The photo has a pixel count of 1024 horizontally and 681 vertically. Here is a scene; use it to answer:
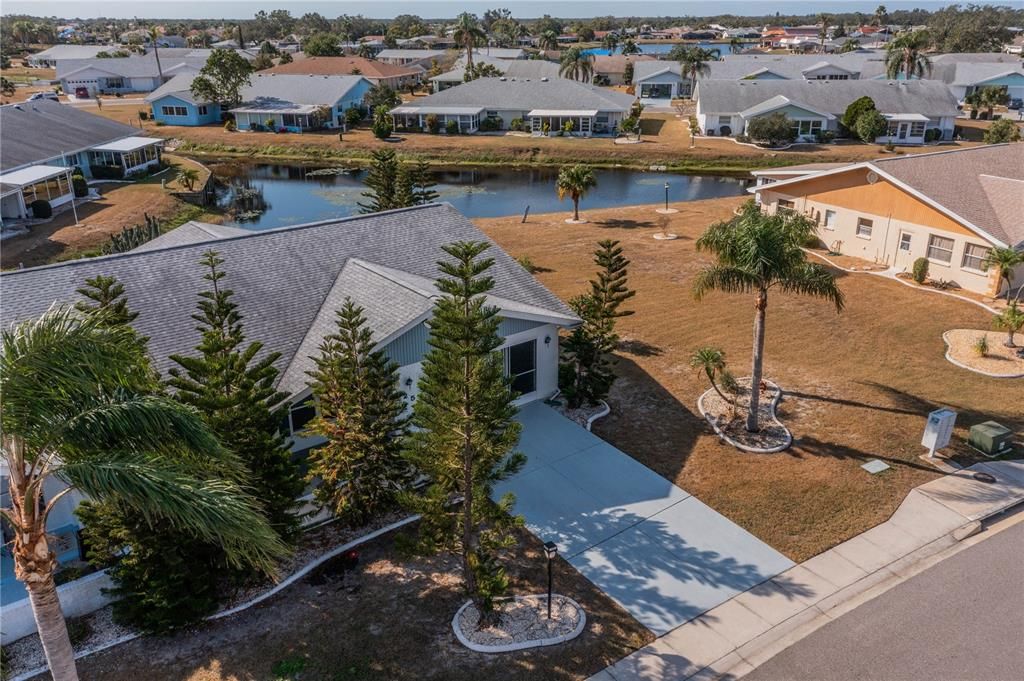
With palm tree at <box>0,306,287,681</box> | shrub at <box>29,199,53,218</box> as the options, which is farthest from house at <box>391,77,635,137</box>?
palm tree at <box>0,306,287,681</box>

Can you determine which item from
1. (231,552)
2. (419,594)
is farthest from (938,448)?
(231,552)

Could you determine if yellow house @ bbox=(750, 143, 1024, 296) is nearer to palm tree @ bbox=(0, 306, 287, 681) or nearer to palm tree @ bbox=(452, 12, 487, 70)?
palm tree @ bbox=(0, 306, 287, 681)

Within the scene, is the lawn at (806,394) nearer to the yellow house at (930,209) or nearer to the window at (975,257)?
the window at (975,257)

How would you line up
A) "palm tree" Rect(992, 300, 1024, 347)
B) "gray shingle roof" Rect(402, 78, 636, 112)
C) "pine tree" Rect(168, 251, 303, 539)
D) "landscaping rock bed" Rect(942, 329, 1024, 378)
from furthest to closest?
"gray shingle roof" Rect(402, 78, 636, 112) < "palm tree" Rect(992, 300, 1024, 347) < "landscaping rock bed" Rect(942, 329, 1024, 378) < "pine tree" Rect(168, 251, 303, 539)

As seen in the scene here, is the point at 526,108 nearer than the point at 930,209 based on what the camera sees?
No

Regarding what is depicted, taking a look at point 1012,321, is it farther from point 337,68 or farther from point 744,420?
point 337,68

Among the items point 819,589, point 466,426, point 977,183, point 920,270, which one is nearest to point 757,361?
point 819,589
